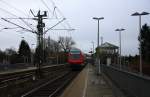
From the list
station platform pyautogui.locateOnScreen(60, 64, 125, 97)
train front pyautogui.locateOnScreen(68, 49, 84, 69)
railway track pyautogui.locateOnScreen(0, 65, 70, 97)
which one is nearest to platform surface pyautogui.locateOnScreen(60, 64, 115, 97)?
station platform pyautogui.locateOnScreen(60, 64, 125, 97)

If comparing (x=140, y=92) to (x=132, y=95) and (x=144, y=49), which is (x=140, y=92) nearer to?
(x=132, y=95)

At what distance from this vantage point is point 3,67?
6788 cm

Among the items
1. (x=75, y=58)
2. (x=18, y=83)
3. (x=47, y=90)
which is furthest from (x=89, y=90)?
(x=75, y=58)

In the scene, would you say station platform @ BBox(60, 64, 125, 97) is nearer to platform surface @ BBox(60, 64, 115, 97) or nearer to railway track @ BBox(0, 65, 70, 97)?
platform surface @ BBox(60, 64, 115, 97)

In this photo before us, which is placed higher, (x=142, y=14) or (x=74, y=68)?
(x=142, y=14)

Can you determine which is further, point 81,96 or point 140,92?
point 81,96

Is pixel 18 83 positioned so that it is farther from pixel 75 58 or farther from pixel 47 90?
pixel 75 58

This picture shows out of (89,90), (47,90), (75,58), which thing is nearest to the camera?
(89,90)

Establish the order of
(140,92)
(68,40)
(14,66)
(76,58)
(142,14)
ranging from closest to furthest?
1. (140,92)
2. (142,14)
3. (76,58)
4. (14,66)
5. (68,40)

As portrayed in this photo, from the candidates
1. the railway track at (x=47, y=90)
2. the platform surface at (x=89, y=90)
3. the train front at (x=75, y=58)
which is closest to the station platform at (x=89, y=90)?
the platform surface at (x=89, y=90)

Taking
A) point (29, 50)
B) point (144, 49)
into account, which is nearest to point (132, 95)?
point (144, 49)

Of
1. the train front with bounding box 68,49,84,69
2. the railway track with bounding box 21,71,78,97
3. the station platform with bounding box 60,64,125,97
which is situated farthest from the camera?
the train front with bounding box 68,49,84,69

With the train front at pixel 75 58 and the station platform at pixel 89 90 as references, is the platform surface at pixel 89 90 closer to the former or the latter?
the station platform at pixel 89 90

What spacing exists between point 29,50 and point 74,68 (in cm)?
6931
